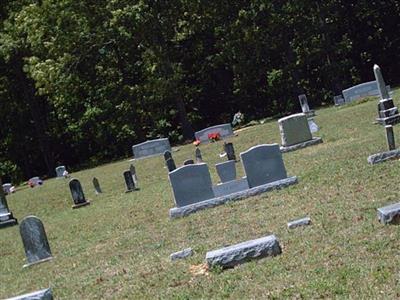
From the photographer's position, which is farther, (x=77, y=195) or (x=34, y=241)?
(x=77, y=195)

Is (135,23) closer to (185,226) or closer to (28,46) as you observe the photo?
(28,46)

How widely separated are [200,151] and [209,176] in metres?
10.8

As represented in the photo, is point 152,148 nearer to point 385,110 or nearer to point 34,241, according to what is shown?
point 385,110

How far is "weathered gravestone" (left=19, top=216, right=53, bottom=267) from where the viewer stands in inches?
387

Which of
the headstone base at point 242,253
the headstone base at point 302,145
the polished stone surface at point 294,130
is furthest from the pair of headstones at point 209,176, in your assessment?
the polished stone surface at point 294,130

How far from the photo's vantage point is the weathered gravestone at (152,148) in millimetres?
27406

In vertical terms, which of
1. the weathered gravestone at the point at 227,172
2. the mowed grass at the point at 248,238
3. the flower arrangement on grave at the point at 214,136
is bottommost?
the mowed grass at the point at 248,238

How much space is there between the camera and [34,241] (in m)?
9.84

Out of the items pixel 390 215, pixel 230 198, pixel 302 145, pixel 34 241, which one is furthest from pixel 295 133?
pixel 390 215

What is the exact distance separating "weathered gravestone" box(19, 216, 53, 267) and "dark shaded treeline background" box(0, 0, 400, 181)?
23343 mm

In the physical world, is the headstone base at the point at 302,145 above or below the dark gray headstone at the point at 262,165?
below

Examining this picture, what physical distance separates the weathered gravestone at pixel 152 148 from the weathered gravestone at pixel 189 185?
16.1 meters

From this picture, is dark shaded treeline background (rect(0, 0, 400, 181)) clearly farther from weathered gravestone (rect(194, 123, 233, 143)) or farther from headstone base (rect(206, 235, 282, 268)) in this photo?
A: headstone base (rect(206, 235, 282, 268))

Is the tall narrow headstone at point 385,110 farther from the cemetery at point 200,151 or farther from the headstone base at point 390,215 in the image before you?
the headstone base at point 390,215
